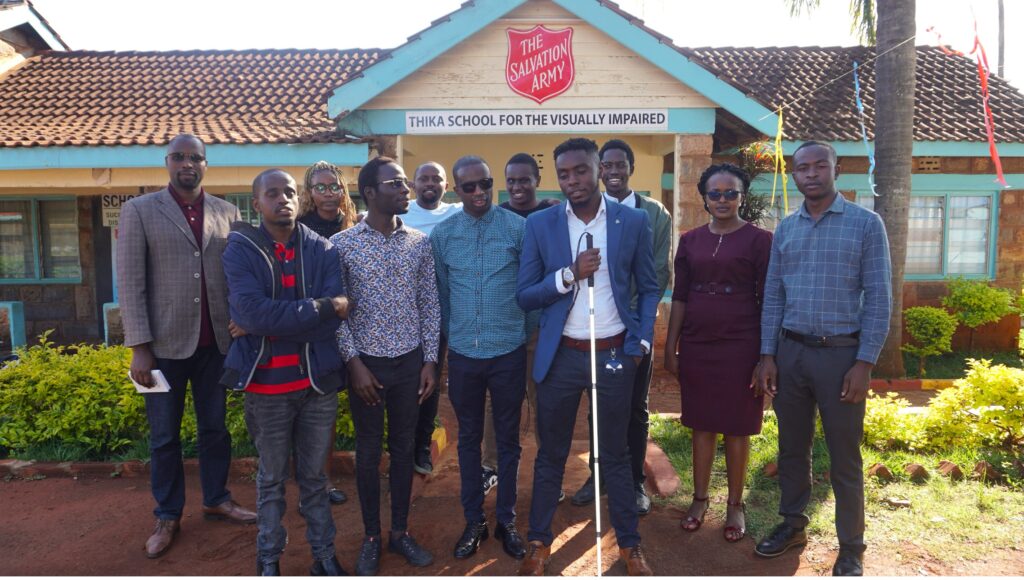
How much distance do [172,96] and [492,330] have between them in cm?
957

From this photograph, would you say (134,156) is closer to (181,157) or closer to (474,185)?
(181,157)

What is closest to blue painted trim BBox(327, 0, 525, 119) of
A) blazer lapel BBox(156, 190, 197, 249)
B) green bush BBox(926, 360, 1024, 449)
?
blazer lapel BBox(156, 190, 197, 249)

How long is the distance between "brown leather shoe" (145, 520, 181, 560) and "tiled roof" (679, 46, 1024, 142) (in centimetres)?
841

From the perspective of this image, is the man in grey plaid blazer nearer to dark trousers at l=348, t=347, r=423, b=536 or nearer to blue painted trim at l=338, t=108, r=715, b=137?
dark trousers at l=348, t=347, r=423, b=536

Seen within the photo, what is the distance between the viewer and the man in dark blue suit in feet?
11.1

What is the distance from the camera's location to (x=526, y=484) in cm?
475

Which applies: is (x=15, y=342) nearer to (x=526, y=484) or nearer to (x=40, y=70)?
(x=40, y=70)

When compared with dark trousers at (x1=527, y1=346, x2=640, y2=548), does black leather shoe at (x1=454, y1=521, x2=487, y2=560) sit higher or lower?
lower

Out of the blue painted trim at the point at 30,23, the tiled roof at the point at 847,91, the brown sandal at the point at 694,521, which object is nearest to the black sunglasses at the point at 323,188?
the brown sandal at the point at 694,521

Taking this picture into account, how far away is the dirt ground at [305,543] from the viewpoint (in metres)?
3.56

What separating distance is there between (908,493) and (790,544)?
127cm

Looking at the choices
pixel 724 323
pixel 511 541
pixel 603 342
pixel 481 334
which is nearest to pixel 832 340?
pixel 724 323

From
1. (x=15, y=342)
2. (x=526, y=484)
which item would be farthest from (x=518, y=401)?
(x=15, y=342)

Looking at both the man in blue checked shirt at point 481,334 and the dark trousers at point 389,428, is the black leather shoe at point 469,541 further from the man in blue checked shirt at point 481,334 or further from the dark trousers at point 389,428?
the dark trousers at point 389,428
